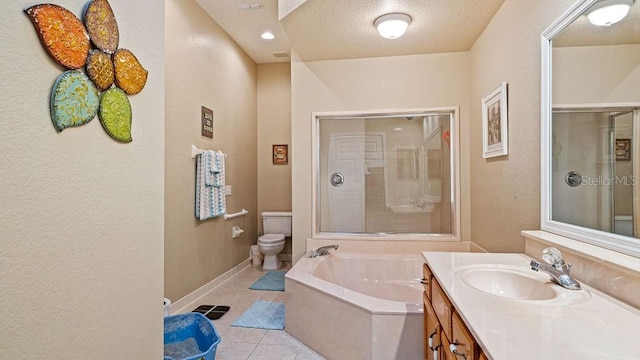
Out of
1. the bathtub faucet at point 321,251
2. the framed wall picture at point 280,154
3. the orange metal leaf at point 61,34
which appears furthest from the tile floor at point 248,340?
the framed wall picture at point 280,154

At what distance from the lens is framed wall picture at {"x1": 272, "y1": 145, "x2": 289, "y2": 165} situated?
457 cm

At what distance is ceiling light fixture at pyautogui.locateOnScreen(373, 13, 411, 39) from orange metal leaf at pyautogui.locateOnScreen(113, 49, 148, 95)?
1.78 meters

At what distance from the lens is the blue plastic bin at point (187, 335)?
1859mm

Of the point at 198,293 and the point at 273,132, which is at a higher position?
the point at 273,132

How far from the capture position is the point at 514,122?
1.93 m

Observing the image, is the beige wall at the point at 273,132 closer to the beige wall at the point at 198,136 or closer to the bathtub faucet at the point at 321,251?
the beige wall at the point at 198,136

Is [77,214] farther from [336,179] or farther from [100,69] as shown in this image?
[336,179]

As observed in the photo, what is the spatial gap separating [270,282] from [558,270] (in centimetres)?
289

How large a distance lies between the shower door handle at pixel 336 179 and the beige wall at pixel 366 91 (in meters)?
0.33

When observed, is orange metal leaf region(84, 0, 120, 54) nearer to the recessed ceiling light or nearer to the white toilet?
the recessed ceiling light

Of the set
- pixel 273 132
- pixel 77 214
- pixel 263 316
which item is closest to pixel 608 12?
pixel 77 214

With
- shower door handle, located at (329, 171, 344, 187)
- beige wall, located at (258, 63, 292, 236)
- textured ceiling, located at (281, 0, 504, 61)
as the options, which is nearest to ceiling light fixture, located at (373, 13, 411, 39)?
textured ceiling, located at (281, 0, 504, 61)

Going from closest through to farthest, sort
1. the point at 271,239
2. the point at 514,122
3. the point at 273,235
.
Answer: the point at 514,122 < the point at 271,239 < the point at 273,235

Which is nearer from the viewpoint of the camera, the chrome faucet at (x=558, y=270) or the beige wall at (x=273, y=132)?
the chrome faucet at (x=558, y=270)
